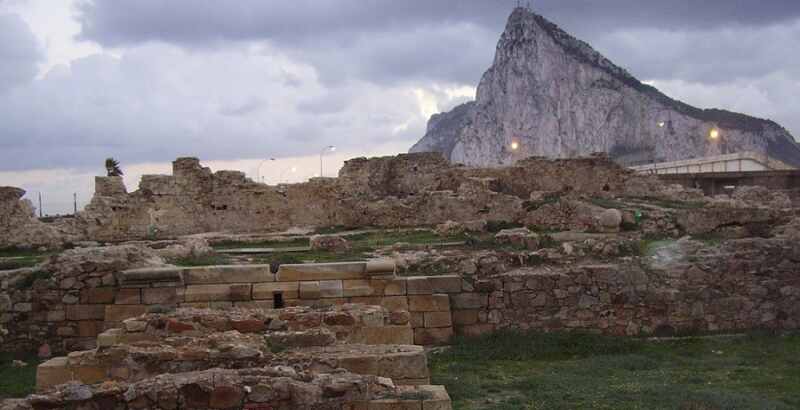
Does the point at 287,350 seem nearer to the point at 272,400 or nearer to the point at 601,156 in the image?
the point at 272,400

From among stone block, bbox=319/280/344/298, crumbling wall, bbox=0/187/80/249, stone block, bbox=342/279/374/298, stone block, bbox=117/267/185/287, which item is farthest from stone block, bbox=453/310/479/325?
crumbling wall, bbox=0/187/80/249

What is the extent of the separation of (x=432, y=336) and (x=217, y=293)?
136 inches

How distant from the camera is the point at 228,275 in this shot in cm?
1082

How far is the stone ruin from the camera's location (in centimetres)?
579

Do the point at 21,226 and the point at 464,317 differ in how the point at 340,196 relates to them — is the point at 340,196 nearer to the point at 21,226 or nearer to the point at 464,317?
the point at 21,226

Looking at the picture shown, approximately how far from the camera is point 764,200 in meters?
25.3

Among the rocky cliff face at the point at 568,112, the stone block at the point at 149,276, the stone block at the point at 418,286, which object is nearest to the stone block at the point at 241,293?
the stone block at the point at 149,276

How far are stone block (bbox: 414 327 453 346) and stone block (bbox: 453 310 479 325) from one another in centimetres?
26

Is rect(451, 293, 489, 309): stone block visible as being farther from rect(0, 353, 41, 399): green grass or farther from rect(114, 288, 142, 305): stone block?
rect(0, 353, 41, 399): green grass

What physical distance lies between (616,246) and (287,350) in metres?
7.87

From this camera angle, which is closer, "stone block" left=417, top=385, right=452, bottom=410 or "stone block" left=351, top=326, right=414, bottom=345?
"stone block" left=417, top=385, right=452, bottom=410

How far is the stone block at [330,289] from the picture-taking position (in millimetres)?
10633

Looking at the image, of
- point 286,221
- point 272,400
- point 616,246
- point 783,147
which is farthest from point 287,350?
point 783,147

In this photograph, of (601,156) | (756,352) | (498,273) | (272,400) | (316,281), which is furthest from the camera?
(601,156)
